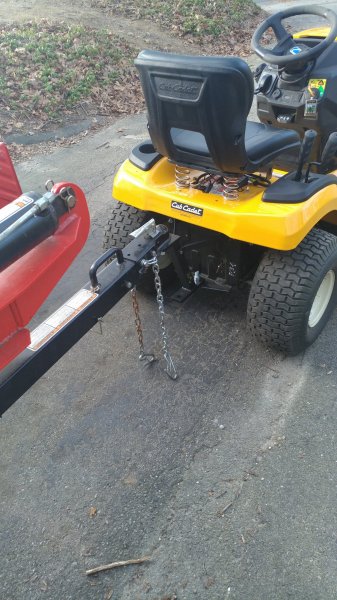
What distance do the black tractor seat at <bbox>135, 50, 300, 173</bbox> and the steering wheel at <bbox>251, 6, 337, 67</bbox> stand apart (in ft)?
2.36

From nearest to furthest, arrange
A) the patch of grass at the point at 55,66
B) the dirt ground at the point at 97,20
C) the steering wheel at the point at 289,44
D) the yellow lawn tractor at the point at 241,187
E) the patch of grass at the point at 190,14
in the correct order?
1. the yellow lawn tractor at the point at 241,187
2. the steering wheel at the point at 289,44
3. the patch of grass at the point at 55,66
4. the dirt ground at the point at 97,20
5. the patch of grass at the point at 190,14

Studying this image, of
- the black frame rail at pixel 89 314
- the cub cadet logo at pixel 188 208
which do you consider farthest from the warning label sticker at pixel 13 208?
the cub cadet logo at pixel 188 208

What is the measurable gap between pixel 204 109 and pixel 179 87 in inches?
5.5

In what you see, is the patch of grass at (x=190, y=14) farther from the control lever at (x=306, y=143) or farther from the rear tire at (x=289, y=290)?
the rear tire at (x=289, y=290)

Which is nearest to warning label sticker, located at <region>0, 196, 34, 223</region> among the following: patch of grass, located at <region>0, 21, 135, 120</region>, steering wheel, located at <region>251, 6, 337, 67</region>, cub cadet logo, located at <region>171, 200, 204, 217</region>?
cub cadet logo, located at <region>171, 200, 204, 217</region>

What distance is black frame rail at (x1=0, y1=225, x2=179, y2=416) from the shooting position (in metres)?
1.73

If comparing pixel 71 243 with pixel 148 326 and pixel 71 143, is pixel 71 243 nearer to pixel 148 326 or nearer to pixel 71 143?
pixel 148 326

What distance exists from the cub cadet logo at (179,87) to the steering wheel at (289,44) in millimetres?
1130

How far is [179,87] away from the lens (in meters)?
2.04

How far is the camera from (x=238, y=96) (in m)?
1.97

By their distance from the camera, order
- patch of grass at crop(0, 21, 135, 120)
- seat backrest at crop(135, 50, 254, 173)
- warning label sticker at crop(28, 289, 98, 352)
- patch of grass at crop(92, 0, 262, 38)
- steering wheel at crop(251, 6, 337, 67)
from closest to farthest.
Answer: warning label sticker at crop(28, 289, 98, 352), seat backrest at crop(135, 50, 254, 173), steering wheel at crop(251, 6, 337, 67), patch of grass at crop(0, 21, 135, 120), patch of grass at crop(92, 0, 262, 38)

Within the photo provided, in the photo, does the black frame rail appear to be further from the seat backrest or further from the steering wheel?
the steering wheel

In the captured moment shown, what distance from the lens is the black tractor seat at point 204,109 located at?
1938 millimetres

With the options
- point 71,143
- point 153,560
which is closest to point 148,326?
point 153,560
